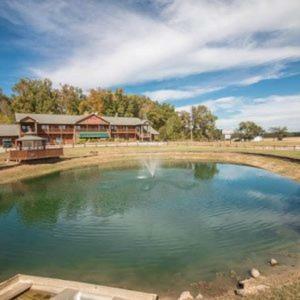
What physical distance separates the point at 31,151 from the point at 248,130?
99.3 m

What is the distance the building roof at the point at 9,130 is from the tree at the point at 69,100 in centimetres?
4364

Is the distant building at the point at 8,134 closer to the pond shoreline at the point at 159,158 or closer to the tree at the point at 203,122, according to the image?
the pond shoreline at the point at 159,158

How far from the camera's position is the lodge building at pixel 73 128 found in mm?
81625

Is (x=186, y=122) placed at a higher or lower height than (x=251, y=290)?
higher

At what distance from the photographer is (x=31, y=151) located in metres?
50.4

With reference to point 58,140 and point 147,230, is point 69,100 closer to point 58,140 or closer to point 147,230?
point 58,140

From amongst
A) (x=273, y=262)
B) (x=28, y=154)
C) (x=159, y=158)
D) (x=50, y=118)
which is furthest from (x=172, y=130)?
(x=273, y=262)

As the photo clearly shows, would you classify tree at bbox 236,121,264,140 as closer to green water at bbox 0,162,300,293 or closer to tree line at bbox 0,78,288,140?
tree line at bbox 0,78,288,140

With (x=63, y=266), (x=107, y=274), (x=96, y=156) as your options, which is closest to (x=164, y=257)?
(x=107, y=274)

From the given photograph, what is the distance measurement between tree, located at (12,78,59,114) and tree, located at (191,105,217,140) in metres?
57.2

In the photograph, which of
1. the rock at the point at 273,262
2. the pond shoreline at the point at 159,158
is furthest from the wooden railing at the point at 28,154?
the rock at the point at 273,262

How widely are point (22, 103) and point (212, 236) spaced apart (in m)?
107

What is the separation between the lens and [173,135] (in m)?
111

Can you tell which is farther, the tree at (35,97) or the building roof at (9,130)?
the tree at (35,97)
